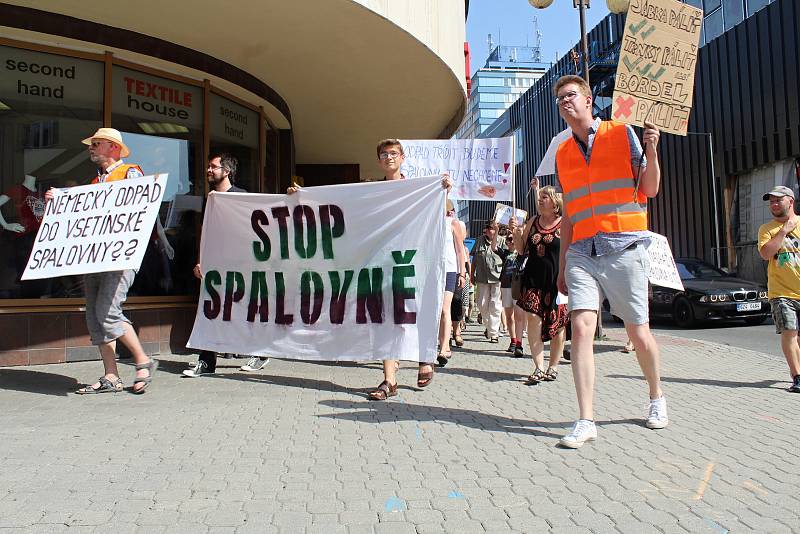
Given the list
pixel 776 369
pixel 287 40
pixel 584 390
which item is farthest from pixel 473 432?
pixel 287 40

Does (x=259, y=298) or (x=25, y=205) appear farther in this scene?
(x=25, y=205)

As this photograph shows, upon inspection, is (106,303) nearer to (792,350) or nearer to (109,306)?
(109,306)

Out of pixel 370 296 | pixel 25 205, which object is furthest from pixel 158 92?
pixel 370 296

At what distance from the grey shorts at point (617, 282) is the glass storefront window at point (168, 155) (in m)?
5.50

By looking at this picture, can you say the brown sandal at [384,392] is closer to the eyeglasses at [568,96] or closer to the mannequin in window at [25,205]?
the eyeglasses at [568,96]

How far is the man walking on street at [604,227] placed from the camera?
13.7 ft

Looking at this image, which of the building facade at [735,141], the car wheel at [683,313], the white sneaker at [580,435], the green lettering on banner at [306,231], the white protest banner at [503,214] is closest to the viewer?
the white sneaker at [580,435]

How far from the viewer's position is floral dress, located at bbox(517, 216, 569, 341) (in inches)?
252

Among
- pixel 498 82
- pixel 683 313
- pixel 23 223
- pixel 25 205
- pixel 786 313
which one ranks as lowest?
pixel 683 313

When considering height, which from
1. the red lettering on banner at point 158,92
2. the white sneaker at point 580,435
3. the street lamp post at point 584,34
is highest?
the street lamp post at point 584,34

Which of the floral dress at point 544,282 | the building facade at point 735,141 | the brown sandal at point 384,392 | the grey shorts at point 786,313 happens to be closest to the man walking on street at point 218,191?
the brown sandal at point 384,392

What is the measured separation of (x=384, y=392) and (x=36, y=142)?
488 centimetres

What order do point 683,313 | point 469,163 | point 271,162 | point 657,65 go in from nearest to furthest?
point 657,65
point 469,163
point 271,162
point 683,313

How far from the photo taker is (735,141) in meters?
24.2
